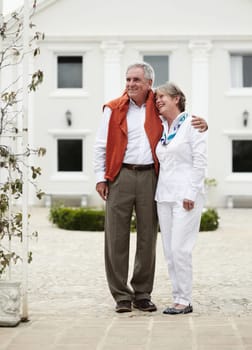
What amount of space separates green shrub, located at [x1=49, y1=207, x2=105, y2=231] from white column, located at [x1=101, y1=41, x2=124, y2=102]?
8136 millimetres

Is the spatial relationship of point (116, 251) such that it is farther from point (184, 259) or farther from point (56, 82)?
point (56, 82)

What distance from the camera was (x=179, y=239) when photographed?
20.4ft

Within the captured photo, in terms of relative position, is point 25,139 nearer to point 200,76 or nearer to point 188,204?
point 188,204

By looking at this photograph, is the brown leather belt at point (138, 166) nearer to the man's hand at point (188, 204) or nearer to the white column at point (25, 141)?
the man's hand at point (188, 204)

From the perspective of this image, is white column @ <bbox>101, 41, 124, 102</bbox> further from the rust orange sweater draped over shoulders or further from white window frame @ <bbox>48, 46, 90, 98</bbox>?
the rust orange sweater draped over shoulders

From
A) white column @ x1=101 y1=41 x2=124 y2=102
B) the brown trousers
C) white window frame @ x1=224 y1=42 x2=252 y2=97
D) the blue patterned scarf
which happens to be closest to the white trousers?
the brown trousers

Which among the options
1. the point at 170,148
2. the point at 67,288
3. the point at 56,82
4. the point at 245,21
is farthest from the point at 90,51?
the point at 170,148

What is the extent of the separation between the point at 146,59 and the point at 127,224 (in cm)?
1750

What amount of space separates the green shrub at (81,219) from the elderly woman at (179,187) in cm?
890

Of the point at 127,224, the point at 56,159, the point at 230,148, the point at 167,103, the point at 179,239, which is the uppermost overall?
the point at 230,148

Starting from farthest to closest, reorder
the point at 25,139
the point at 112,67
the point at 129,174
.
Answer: the point at 112,67 → the point at 129,174 → the point at 25,139

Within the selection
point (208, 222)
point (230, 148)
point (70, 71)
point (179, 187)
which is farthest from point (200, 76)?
point (179, 187)

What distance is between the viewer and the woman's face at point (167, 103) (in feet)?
20.8

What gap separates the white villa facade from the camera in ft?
75.4
